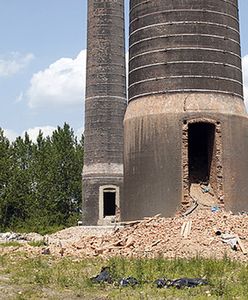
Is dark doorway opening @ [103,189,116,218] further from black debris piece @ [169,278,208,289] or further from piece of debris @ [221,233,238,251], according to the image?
black debris piece @ [169,278,208,289]

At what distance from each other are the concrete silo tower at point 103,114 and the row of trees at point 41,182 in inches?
285

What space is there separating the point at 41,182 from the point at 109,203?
1018 cm

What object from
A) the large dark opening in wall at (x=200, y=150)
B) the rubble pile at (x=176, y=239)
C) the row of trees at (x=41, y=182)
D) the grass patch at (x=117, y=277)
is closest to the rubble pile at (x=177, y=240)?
the rubble pile at (x=176, y=239)

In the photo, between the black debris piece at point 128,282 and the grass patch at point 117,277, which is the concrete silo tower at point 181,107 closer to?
the grass patch at point 117,277

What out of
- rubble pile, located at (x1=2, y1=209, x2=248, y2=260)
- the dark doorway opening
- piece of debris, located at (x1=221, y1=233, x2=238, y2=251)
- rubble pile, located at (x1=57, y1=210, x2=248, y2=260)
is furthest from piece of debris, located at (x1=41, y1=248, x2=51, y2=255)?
the dark doorway opening

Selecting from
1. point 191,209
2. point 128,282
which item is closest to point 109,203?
point 191,209

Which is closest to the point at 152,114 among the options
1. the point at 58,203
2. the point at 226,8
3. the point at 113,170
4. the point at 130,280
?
the point at 226,8

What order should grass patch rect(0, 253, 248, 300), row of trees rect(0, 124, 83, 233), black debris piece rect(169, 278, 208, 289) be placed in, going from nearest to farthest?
grass patch rect(0, 253, 248, 300) → black debris piece rect(169, 278, 208, 289) → row of trees rect(0, 124, 83, 233)

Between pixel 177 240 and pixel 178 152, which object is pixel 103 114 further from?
pixel 177 240

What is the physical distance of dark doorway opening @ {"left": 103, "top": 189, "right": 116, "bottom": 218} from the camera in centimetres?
3166

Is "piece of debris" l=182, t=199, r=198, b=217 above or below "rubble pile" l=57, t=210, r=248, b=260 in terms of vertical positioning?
above

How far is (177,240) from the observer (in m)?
14.4

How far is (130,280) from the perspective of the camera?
9.66 m

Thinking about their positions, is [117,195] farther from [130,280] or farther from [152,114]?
[130,280]
